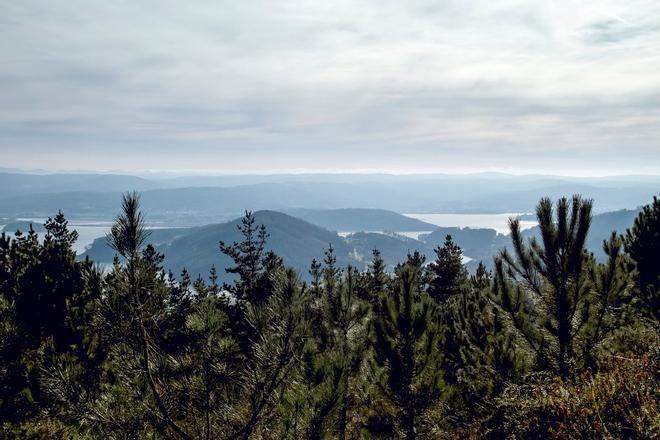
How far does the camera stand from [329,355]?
6.75m

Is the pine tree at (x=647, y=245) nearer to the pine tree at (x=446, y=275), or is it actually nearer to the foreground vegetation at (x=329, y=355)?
the foreground vegetation at (x=329, y=355)

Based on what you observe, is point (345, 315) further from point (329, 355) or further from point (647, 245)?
point (647, 245)

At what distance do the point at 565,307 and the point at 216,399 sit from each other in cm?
706

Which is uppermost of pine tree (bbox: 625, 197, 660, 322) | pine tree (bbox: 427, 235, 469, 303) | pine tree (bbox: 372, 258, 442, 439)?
pine tree (bbox: 625, 197, 660, 322)

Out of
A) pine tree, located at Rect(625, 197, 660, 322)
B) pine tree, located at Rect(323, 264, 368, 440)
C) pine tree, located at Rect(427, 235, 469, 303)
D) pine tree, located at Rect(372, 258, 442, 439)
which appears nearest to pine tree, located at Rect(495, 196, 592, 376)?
pine tree, located at Rect(372, 258, 442, 439)

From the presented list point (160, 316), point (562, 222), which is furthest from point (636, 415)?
point (160, 316)

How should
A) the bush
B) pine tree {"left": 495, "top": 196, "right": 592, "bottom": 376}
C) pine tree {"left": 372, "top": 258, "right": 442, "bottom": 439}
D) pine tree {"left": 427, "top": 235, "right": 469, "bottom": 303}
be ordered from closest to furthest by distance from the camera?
the bush → pine tree {"left": 495, "top": 196, "right": 592, "bottom": 376} → pine tree {"left": 372, "top": 258, "right": 442, "bottom": 439} → pine tree {"left": 427, "top": 235, "right": 469, "bottom": 303}

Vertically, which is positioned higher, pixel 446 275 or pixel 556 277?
pixel 556 277

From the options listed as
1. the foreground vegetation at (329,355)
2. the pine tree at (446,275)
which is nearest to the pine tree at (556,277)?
the foreground vegetation at (329,355)

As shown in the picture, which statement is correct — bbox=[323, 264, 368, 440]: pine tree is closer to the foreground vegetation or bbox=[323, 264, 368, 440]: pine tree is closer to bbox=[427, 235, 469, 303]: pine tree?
the foreground vegetation

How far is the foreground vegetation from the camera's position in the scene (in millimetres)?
5680

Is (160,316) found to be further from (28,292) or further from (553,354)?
(28,292)

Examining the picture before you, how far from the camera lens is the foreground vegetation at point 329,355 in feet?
18.6

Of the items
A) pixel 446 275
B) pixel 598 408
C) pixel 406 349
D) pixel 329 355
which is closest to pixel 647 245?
pixel 406 349
